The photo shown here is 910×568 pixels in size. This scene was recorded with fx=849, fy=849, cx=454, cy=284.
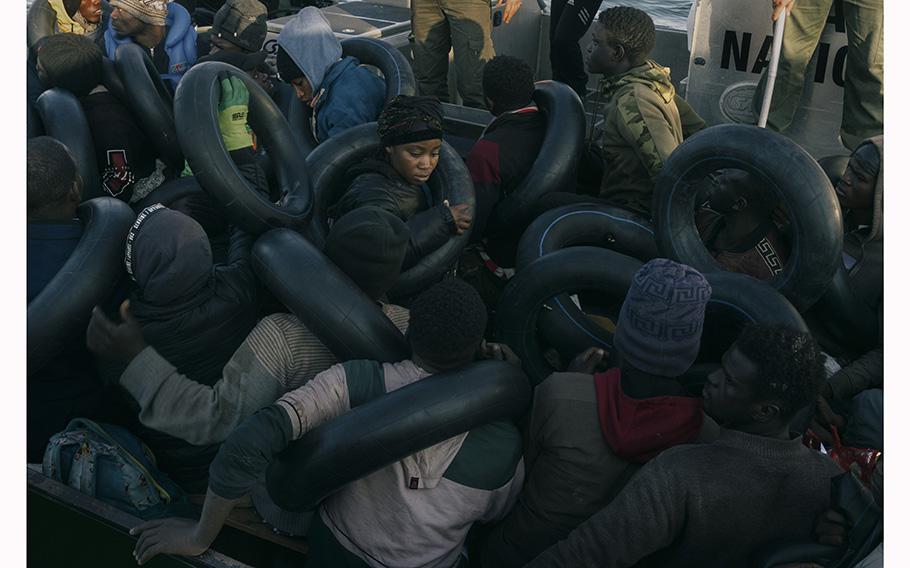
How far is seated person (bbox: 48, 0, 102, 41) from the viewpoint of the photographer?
19.7 feet

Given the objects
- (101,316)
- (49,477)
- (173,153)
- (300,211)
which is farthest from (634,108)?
(49,477)

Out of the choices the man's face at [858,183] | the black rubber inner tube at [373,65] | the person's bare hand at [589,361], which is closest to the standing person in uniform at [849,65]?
the man's face at [858,183]

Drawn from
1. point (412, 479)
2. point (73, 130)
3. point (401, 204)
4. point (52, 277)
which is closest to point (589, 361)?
point (412, 479)

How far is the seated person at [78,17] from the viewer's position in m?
6.02

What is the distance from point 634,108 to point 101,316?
8.56 feet

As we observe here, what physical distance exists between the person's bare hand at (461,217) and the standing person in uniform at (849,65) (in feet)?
7.27

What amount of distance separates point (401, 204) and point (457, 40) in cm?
317

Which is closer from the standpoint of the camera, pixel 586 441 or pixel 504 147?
pixel 586 441

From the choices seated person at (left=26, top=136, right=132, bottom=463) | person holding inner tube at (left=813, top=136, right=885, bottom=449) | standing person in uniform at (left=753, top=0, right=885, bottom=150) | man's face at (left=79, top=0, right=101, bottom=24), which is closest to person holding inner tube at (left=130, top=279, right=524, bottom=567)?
seated person at (left=26, top=136, right=132, bottom=463)

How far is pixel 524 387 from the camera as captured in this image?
2605mm

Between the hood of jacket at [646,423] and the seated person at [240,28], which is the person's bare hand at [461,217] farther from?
the seated person at [240,28]

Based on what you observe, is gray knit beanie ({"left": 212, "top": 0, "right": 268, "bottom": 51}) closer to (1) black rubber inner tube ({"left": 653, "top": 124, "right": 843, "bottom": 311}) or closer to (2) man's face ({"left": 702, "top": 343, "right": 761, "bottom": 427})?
(1) black rubber inner tube ({"left": 653, "top": 124, "right": 843, "bottom": 311})

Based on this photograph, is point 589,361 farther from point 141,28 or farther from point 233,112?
point 141,28

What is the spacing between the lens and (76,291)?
9.72 feet
